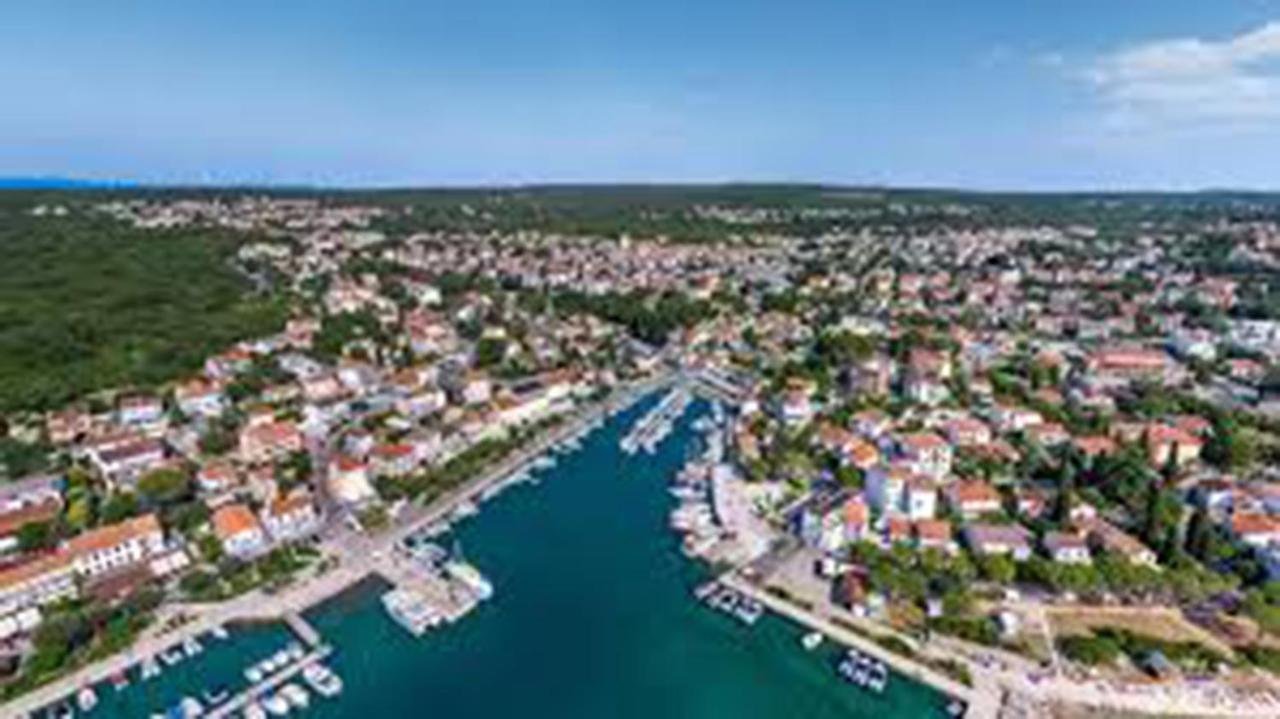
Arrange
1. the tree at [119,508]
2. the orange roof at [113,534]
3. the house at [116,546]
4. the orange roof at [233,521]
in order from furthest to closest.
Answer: the tree at [119,508] → the orange roof at [233,521] → the orange roof at [113,534] → the house at [116,546]

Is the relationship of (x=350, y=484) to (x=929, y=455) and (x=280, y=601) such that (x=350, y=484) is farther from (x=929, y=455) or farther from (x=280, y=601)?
(x=929, y=455)

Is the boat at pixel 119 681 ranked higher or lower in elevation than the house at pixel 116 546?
lower

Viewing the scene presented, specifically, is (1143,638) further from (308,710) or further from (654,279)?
(654,279)

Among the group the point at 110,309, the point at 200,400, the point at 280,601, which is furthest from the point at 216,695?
the point at 110,309

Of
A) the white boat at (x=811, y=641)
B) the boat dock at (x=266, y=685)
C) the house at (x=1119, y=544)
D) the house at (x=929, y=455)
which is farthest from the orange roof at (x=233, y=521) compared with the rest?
the house at (x=1119, y=544)

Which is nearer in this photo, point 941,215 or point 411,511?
point 411,511

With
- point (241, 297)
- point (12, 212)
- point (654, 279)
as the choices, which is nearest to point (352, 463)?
point (241, 297)

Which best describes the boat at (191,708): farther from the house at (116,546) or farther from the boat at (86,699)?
the house at (116,546)
